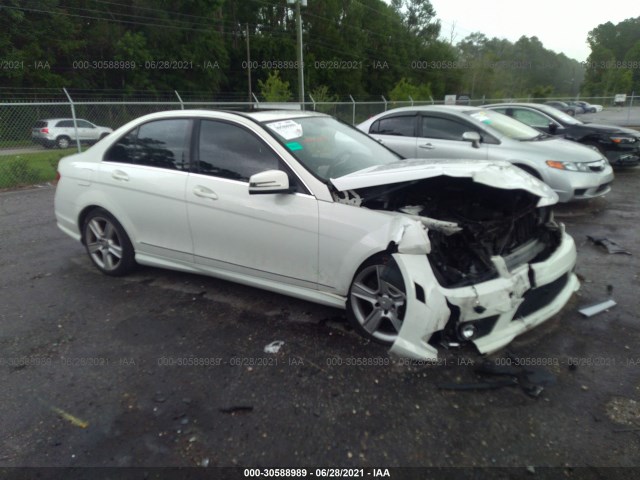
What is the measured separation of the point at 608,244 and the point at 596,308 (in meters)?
1.98

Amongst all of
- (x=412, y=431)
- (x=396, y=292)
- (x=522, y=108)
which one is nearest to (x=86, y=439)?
(x=412, y=431)

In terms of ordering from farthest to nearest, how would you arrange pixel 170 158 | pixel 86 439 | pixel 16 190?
pixel 16 190
pixel 170 158
pixel 86 439

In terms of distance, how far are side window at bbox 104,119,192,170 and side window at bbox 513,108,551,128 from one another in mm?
8015

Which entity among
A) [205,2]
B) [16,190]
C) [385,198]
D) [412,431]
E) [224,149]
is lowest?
[16,190]

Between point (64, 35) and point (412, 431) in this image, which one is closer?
point (412, 431)

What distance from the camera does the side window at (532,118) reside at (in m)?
9.42

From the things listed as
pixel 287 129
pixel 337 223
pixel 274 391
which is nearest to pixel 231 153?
pixel 287 129

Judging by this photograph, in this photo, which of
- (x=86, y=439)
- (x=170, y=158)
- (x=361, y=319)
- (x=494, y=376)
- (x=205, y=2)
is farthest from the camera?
(x=205, y=2)

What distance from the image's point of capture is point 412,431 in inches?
93.0

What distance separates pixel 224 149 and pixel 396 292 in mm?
1867

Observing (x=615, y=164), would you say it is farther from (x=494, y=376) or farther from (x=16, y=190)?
(x=16, y=190)

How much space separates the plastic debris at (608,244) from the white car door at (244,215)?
3835 millimetres

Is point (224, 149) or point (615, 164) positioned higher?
point (224, 149)

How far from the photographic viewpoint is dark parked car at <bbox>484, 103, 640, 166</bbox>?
31.0 feet
